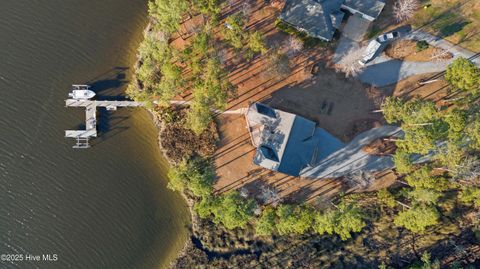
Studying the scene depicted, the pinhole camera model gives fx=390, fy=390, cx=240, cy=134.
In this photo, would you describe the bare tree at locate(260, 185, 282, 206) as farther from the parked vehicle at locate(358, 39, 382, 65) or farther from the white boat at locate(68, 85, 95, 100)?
the white boat at locate(68, 85, 95, 100)

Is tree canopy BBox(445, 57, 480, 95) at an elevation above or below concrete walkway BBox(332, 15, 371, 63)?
below

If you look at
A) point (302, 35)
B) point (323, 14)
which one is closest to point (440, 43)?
point (323, 14)

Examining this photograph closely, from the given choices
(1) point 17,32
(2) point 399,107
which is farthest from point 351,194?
(1) point 17,32

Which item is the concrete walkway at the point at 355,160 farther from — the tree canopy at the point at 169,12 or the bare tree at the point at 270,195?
the tree canopy at the point at 169,12

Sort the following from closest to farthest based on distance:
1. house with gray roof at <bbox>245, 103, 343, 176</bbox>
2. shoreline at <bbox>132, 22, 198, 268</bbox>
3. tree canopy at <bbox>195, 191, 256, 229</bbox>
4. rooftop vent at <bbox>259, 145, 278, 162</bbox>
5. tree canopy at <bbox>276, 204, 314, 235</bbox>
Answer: tree canopy at <bbox>195, 191, 256, 229</bbox> < tree canopy at <bbox>276, 204, 314, 235</bbox> < rooftop vent at <bbox>259, 145, 278, 162</bbox> < house with gray roof at <bbox>245, 103, 343, 176</bbox> < shoreline at <bbox>132, 22, 198, 268</bbox>

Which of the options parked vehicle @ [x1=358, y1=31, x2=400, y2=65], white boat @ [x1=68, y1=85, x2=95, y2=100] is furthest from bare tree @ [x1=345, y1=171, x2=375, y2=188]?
white boat @ [x1=68, y1=85, x2=95, y2=100]

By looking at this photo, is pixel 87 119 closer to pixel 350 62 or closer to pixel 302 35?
pixel 302 35

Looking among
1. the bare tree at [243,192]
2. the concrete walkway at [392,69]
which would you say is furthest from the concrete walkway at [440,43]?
the bare tree at [243,192]

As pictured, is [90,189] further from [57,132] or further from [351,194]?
[351,194]
